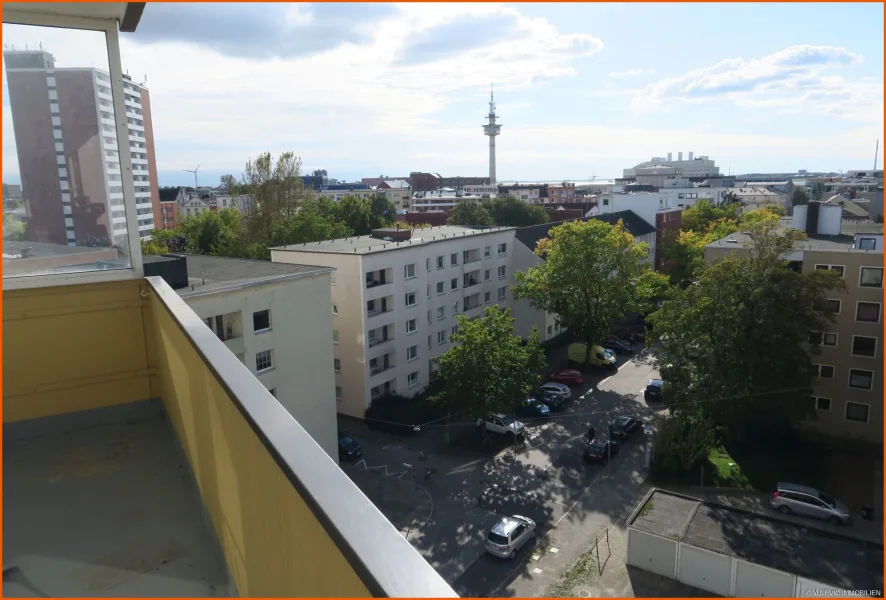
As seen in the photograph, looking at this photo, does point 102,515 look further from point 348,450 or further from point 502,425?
point 502,425

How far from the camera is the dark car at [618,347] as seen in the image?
29.4m

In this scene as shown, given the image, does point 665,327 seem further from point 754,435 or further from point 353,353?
point 353,353

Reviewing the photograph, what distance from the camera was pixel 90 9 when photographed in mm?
3268

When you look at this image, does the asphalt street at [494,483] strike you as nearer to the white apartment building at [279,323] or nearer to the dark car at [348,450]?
the dark car at [348,450]

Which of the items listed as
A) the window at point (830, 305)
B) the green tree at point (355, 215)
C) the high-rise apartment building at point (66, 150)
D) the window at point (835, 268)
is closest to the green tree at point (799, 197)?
the green tree at point (355, 215)

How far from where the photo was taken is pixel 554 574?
42.9 feet

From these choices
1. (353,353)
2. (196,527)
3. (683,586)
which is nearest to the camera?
(196,527)

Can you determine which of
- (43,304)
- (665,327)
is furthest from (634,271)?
(43,304)

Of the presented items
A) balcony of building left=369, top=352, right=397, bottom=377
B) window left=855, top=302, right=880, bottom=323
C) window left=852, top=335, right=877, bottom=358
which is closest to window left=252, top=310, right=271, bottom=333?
balcony of building left=369, top=352, right=397, bottom=377

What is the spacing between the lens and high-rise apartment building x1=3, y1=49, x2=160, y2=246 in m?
3.37

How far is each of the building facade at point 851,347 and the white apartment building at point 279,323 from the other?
14.3 m

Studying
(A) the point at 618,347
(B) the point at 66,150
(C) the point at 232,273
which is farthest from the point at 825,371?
(B) the point at 66,150

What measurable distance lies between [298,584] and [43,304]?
9.85 feet

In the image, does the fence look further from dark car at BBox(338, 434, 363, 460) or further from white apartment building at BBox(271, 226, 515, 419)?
white apartment building at BBox(271, 226, 515, 419)
